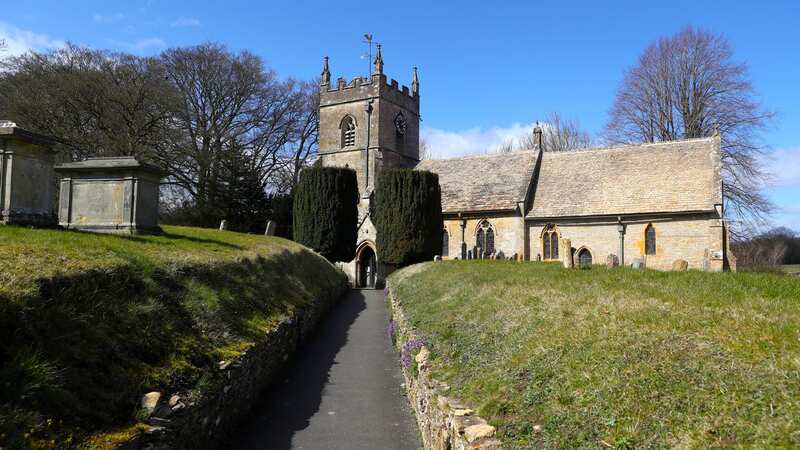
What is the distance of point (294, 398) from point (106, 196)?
656 centimetres

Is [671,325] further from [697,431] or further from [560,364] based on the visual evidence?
[697,431]

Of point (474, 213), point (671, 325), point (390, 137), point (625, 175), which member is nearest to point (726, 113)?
point (625, 175)

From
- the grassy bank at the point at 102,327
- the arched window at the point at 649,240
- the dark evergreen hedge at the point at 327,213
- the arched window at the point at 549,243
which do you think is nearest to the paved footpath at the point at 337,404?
the grassy bank at the point at 102,327

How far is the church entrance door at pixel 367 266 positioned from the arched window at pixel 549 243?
396 inches

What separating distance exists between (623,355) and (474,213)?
25.1 m

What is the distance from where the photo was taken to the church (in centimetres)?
2483

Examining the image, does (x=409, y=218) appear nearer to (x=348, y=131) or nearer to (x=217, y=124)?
(x=348, y=131)

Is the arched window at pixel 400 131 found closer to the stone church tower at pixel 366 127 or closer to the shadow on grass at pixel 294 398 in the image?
the stone church tower at pixel 366 127

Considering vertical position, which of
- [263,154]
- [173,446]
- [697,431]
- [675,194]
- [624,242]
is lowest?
[173,446]

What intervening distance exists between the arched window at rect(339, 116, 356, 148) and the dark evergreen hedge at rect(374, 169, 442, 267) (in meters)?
9.28

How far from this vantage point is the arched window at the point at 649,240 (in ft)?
83.5

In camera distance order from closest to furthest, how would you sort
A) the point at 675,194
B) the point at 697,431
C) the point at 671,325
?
the point at 697,431
the point at 671,325
the point at 675,194

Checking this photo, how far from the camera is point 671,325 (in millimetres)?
5781

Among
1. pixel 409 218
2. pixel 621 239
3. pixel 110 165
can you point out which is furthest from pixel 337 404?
pixel 621 239
